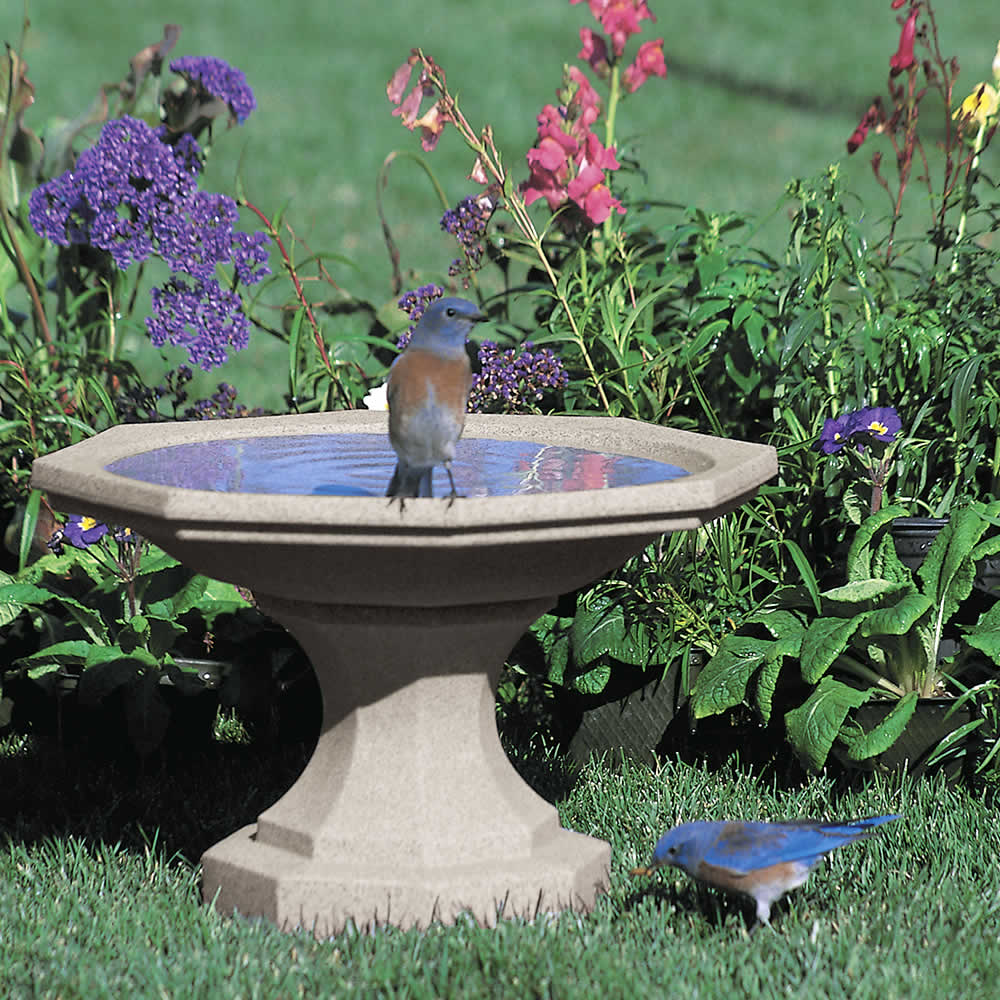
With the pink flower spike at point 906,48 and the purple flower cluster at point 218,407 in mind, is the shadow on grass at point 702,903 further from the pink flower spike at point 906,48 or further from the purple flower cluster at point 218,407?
the pink flower spike at point 906,48

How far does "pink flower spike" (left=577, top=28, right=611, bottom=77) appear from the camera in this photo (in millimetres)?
4473

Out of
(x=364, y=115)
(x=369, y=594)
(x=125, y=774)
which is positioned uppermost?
(x=364, y=115)

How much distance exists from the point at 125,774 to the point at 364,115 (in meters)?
11.4

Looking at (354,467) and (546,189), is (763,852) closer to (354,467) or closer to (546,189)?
(354,467)

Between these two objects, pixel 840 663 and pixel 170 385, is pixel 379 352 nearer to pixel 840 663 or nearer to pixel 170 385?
pixel 170 385

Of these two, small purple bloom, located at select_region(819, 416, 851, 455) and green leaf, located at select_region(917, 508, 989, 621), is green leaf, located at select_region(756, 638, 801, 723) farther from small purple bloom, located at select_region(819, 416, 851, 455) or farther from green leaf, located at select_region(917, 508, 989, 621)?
small purple bloom, located at select_region(819, 416, 851, 455)

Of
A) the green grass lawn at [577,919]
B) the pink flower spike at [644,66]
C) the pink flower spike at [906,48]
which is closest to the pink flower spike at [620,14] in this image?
the pink flower spike at [644,66]

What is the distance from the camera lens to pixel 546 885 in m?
2.91

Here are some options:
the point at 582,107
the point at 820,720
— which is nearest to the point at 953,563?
the point at 820,720

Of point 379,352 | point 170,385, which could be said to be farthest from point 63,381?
point 379,352

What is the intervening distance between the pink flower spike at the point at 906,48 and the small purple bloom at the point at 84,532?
247cm

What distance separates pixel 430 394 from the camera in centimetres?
264

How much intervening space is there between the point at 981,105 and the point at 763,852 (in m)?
2.39

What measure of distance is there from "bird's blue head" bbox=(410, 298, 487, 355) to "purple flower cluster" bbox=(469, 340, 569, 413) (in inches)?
50.6
